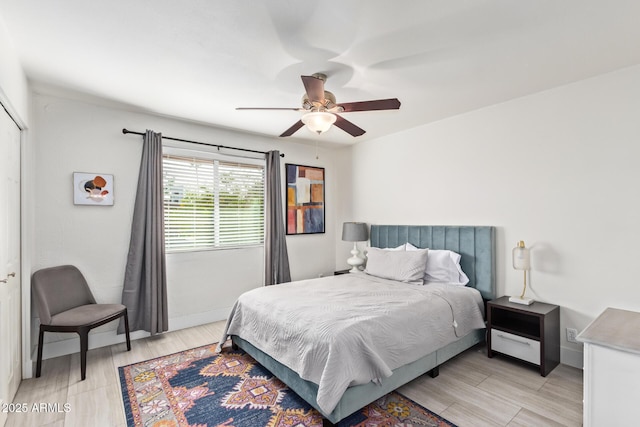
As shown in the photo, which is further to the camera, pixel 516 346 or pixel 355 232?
pixel 355 232

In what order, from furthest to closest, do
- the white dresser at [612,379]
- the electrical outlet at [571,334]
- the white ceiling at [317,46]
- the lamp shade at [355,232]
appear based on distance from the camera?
the lamp shade at [355,232] → the electrical outlet at [571,334] → the white ceiling at [317,46] → the white dresser at [612,379]

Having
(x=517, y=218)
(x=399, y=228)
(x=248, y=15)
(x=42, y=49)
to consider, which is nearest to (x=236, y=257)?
(x=399, y=228)

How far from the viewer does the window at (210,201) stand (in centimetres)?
389

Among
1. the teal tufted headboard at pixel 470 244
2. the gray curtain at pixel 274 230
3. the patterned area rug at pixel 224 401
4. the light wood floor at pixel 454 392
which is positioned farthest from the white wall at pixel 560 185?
the gray curtain at pixel 274 230

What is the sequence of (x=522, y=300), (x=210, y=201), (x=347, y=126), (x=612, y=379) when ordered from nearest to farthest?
1. (x=612, y=379)
2. (x=347, y=126)
3. (x=522, y=300)
4. (x=210, y=201)

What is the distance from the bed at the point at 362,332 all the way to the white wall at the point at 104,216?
116 cm

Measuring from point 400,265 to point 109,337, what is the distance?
3.37 metres

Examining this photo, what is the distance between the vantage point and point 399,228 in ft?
14.3

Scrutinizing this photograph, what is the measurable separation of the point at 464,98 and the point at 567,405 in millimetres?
2786

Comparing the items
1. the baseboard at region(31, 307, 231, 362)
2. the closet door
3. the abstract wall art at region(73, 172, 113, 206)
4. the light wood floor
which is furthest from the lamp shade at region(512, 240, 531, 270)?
the abstract wall art at region(73, 172, 113, 206)

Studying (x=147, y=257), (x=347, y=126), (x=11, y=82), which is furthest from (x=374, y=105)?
(x=147, y=257)

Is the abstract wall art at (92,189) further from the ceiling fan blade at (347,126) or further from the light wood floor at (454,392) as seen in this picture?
the ceiling fan blade at (347,126)

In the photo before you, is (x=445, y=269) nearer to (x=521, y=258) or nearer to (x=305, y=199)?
(x=521, y=258)

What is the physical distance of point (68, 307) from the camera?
3002mm
